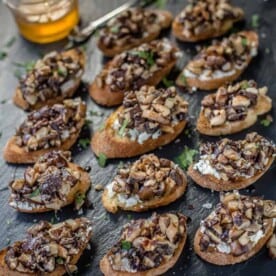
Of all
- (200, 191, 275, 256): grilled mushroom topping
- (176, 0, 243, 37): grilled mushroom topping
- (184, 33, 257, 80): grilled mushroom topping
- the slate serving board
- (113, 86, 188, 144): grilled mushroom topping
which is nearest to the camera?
(200, 191, 275, 256): grilled mushroom topping

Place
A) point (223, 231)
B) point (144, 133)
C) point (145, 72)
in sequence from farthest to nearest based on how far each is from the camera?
point (145, 72) → point (144, 133) → point (223, 231)

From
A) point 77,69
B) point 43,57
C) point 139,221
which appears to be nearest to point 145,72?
point 77,69

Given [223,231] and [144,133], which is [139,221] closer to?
[223,231]

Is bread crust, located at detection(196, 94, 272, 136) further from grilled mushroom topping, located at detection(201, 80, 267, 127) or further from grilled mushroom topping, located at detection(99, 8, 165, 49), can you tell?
grilled mushroom topping, located at detection(99, 8, 165, 49)

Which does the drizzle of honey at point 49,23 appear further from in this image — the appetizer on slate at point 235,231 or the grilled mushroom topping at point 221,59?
the appetizer on slate at point 235,231

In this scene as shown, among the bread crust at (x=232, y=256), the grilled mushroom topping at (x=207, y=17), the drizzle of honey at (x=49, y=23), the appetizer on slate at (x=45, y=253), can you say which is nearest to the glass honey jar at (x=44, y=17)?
the drizzle of honey at (x=49, y=23)

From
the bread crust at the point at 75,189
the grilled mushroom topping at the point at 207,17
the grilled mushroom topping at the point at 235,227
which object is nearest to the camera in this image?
the grilled mushroom topping at the point at 235,227

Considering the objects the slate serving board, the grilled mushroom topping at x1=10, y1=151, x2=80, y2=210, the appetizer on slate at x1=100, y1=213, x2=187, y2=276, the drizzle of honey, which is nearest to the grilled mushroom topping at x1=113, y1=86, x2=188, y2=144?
the slate serving board
